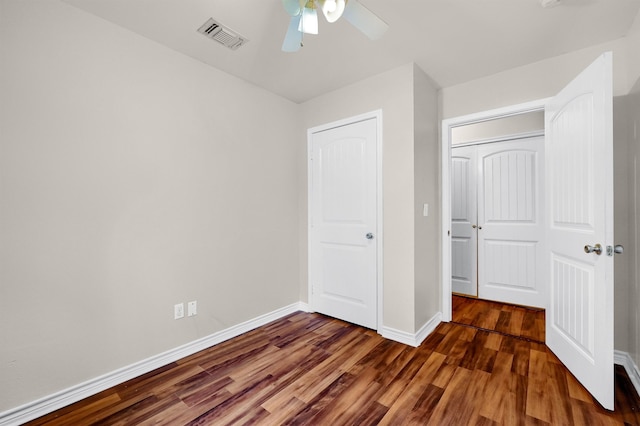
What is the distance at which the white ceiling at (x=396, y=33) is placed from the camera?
5.77 feet

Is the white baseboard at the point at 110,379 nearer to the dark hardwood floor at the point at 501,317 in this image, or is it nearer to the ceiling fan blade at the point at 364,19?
the dark hardwood floor at the point at 501,317

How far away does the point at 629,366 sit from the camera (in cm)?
196

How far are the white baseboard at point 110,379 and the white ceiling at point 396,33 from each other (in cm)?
239

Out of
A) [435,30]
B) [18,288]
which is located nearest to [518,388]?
[435,30]

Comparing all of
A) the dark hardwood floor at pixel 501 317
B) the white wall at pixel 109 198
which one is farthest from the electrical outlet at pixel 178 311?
the dark hardwood floor at pixel 501 317

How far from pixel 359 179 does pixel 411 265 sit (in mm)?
981

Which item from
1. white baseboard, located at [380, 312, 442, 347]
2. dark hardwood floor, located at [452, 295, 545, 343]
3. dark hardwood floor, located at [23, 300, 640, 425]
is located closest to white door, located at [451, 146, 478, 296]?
dark hardwood floor, located at [452, 295, 545, 343]

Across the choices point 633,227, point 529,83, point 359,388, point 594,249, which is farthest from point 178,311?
point 529,83

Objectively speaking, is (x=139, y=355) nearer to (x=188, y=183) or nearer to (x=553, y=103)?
(x=188, y=183)

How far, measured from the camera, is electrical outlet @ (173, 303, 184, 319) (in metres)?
2.21

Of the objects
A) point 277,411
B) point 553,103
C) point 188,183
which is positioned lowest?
point 277,411

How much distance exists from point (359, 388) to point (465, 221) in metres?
2.82

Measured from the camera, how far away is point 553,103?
2201mm

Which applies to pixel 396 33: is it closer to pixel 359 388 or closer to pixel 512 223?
pixel 359 388
